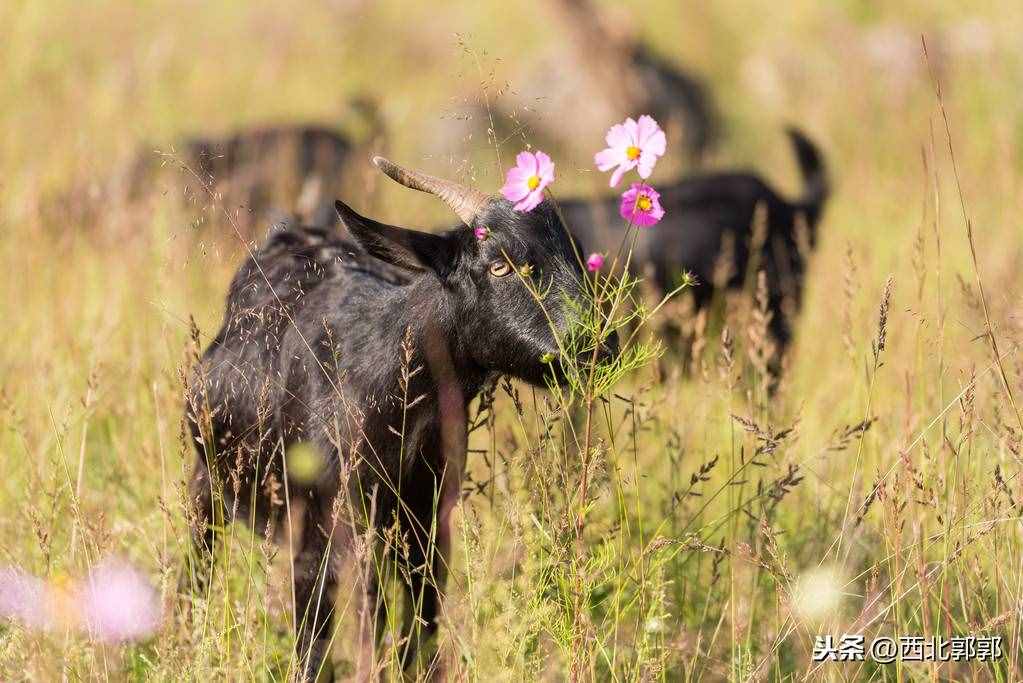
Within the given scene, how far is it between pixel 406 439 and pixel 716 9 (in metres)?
13.2

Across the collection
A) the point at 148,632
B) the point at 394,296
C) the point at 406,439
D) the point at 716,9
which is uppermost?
the point at 716,9

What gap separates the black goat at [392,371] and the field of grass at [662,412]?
13 centimetres

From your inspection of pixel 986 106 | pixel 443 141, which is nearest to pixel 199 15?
pixel 443 141

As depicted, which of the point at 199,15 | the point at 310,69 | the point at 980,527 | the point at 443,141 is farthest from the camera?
the point at 199,15

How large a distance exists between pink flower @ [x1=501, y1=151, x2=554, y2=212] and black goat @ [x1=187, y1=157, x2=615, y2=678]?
0.44 m

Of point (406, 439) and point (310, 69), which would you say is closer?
point (406, 439)

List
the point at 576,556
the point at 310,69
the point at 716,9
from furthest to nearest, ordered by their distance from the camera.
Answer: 1. the point at 716,9
2. the point at 310,69
3. the point at 576,556

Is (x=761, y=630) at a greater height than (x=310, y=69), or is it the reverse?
(x=310, y=69)

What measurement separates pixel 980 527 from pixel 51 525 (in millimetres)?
2076

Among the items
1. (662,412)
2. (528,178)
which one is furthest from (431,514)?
(662,412)

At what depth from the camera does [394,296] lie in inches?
137

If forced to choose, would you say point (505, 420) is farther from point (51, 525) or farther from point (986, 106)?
point (986, 106)

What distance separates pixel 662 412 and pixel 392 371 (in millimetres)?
1584

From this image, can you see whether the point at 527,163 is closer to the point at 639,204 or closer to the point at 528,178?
the point at 528,178
